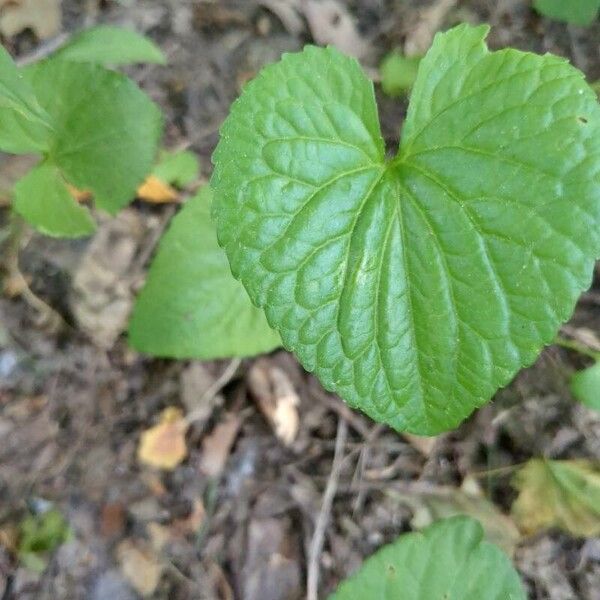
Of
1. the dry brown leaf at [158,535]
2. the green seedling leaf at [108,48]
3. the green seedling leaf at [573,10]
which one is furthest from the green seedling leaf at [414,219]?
the green seedling leaf at [573,10]

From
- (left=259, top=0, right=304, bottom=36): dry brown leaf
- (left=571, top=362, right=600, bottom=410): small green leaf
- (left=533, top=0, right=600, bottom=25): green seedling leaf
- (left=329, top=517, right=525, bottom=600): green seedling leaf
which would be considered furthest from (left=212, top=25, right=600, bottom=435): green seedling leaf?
(left=259, top=0, right=304, bottom=36): dry brown leaf

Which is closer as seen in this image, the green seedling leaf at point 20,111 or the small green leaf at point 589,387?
the green seedling leaf at point 20,111

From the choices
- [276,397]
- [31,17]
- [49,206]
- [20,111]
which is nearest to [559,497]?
[276,397]

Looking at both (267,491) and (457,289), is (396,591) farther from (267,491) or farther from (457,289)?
(457,289)

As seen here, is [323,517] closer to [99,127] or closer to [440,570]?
[440,570]

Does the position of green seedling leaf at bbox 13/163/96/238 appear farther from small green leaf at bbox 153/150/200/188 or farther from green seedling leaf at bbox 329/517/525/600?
green seedling leaf at bbox 329/517/525/600

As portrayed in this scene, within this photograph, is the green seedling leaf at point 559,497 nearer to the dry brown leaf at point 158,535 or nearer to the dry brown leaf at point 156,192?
the dry brown leaf at point 158,535
